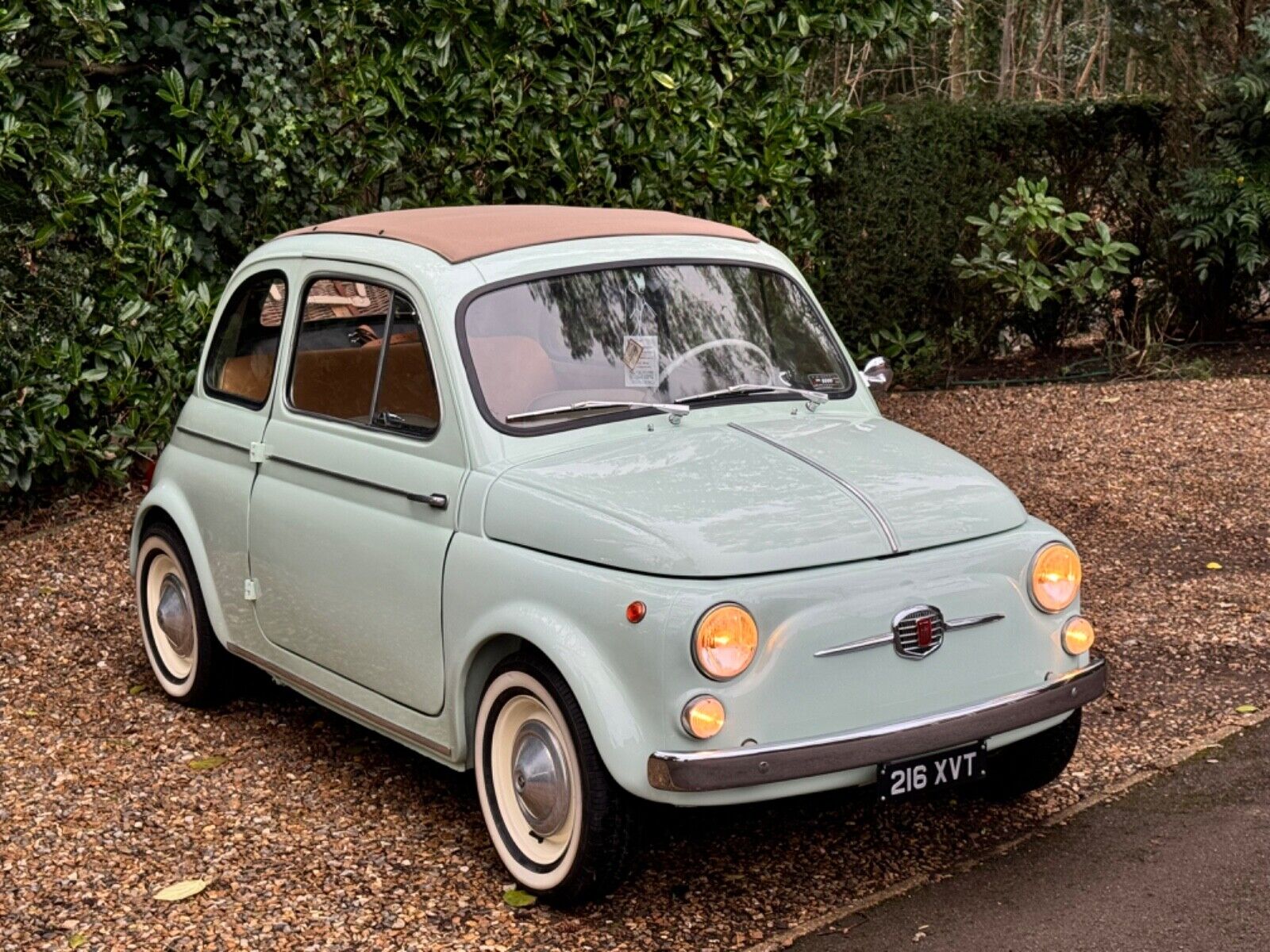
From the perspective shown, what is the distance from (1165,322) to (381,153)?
5.99 meters

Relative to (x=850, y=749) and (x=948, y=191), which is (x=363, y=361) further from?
(x=948, y=191)

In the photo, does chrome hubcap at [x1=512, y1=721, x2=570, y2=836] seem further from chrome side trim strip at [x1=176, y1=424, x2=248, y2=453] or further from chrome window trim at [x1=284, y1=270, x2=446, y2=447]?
chrome side trim strip at [x1=176, y1=424, x2=248, y2=453]

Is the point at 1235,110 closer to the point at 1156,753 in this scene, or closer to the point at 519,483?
the point at 1156,753

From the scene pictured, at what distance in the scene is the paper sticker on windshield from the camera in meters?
4.77

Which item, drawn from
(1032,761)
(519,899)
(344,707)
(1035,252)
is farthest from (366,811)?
(1035,252)

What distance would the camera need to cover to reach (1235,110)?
11.3 meters

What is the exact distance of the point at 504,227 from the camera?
5.10 m

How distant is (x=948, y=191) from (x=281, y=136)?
16.2 feet

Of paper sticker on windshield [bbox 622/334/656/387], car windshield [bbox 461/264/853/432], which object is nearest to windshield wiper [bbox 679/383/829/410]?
car windshield [bbox 461/264/853/432]

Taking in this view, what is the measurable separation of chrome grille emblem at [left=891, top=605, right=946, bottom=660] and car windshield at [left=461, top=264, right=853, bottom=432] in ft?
3.59

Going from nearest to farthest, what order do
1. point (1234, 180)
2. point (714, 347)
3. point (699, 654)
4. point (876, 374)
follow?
point (699, 654)
point (714, 347)
point (876, 374)
point (1234, 180)

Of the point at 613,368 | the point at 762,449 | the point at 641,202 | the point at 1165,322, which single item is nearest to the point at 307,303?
the point at 613,368

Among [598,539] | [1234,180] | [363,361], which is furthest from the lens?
[1234,180]

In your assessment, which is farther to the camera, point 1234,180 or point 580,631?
point 1234,180
